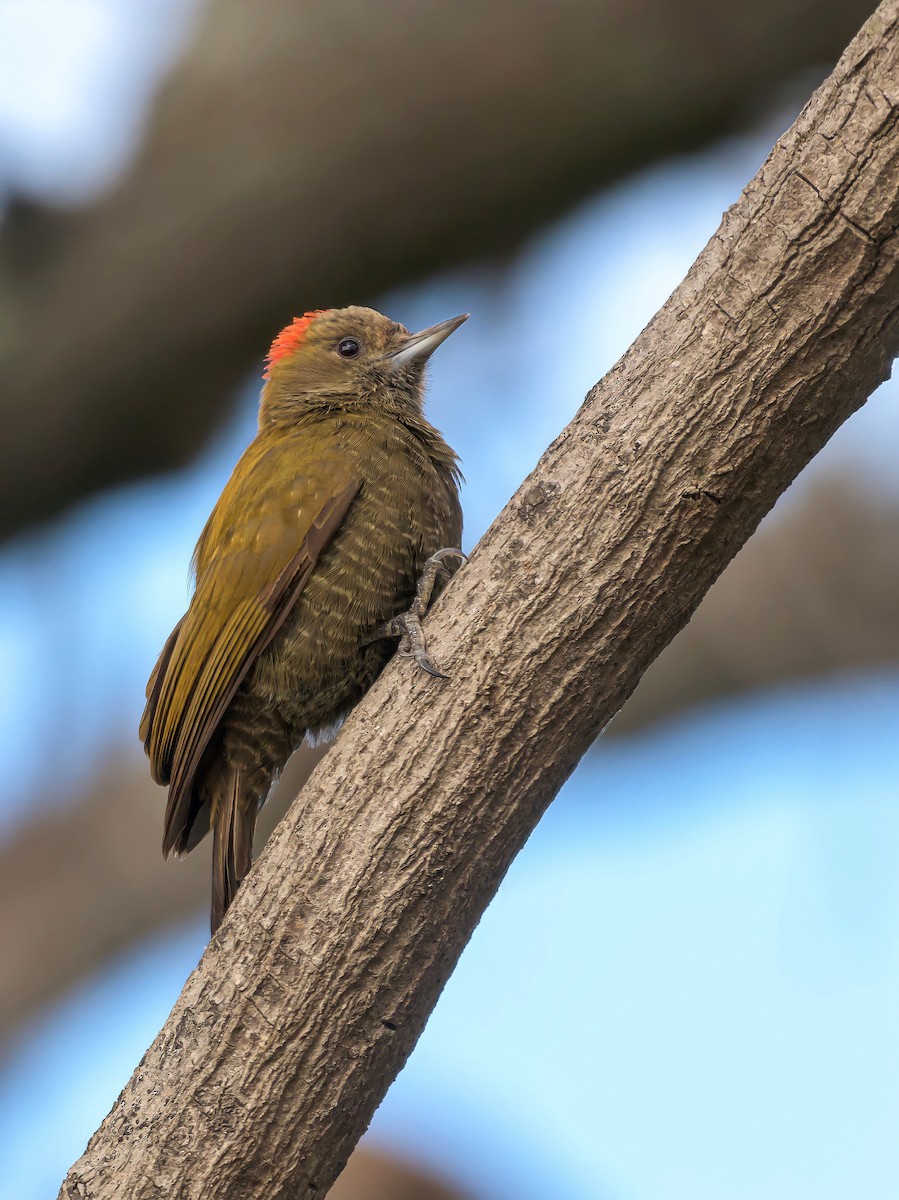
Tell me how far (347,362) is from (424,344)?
0.25 metres

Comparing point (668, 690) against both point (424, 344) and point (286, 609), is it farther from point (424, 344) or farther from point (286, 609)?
point (286, 609)

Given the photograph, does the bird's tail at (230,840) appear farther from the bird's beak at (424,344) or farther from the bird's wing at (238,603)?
the bird's beak at (424,344)

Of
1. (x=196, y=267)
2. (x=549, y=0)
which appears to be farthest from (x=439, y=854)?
(x=549, y=0)

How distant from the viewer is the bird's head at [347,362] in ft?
13.3

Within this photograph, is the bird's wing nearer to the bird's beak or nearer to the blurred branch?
the bird's beak

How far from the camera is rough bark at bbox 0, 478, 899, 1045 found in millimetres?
5875

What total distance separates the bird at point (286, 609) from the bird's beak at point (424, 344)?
0.46 m

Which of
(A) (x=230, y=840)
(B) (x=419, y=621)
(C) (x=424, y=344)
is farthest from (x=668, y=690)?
(B) (x=419, y=621)

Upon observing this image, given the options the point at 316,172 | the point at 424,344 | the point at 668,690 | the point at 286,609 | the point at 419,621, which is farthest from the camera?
the point at 668,690

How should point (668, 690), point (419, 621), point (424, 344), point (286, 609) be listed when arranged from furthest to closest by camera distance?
point (668, 690) → point (424, 344) → point (286, 609) → point (419, 621)

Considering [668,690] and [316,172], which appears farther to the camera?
[668,690]

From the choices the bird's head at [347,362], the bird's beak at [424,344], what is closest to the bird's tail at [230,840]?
the bird's head at [347,362]

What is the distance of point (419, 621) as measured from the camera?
291 centimetres

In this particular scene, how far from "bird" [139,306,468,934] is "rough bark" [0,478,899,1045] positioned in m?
2.19
